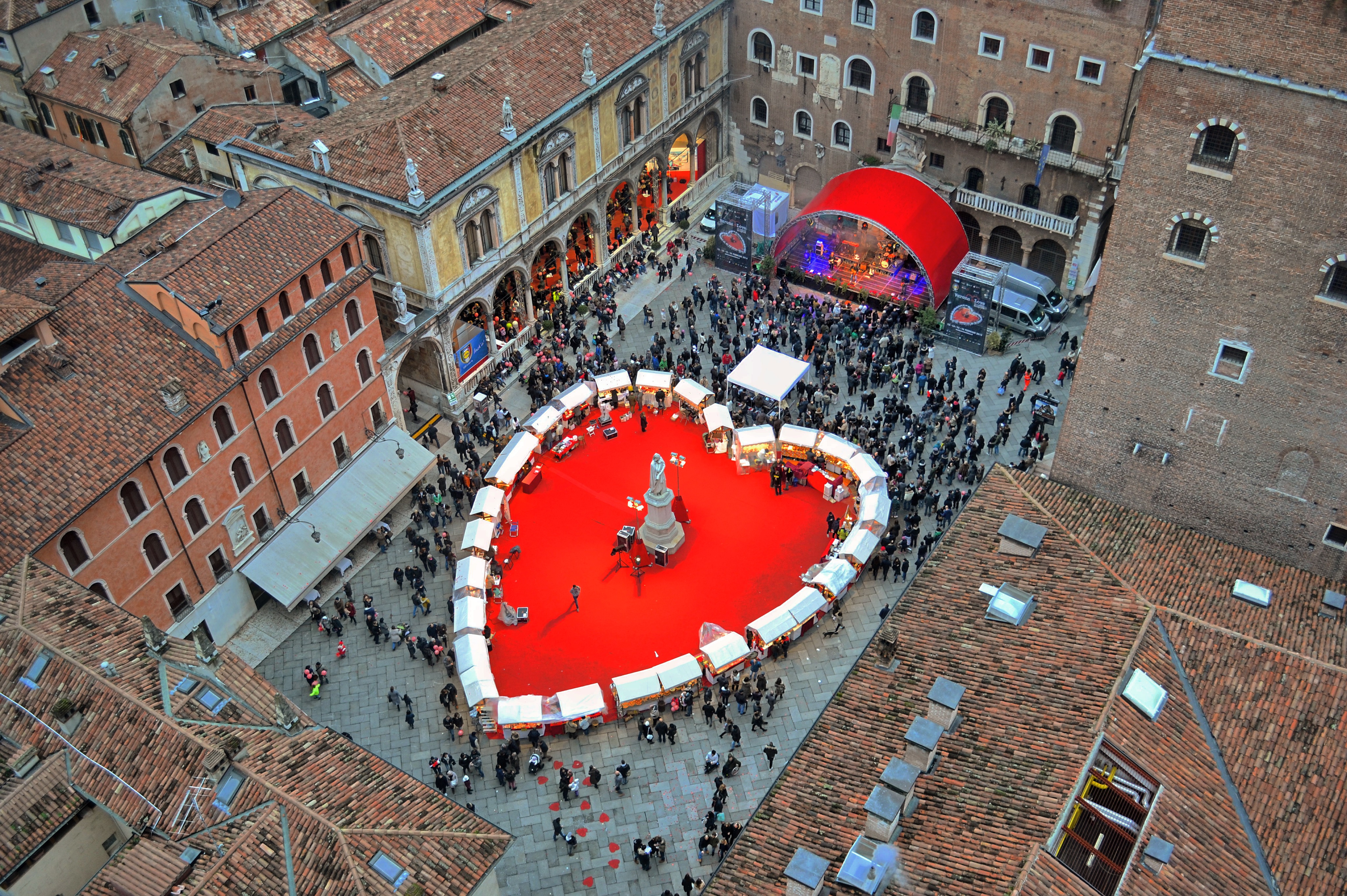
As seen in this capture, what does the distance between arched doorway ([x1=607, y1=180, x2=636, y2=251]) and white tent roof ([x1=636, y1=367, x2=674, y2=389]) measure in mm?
11837

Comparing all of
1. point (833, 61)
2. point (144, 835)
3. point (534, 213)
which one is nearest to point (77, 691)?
point (144, 835)

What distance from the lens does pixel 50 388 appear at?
35.5 meters

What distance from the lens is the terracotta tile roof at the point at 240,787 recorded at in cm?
2534

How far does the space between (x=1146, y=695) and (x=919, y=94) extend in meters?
37.8

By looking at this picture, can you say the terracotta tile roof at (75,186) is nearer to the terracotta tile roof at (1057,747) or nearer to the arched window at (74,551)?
the arched window at (74,551)

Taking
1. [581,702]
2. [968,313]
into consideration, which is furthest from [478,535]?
[968,313]

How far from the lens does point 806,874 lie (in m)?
24.2

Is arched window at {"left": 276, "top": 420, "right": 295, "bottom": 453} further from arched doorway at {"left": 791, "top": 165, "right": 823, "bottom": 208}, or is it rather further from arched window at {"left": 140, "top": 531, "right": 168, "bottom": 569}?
arched doorway at {"left": 791, "top": 165, "right": 823, "bottom": 208}

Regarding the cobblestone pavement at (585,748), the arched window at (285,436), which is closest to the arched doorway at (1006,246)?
the cobblestone pavement at (585,748)

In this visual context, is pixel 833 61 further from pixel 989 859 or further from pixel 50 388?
pixel 989 859

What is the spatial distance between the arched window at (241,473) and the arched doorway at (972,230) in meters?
35.5

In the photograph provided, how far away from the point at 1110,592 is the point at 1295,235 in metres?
10.2

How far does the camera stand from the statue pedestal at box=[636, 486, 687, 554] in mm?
43656

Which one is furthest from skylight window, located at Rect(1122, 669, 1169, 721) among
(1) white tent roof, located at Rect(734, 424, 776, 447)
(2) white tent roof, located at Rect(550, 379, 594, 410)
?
(2) white tent roof, located at Rect(550, 379, 594, 410)
